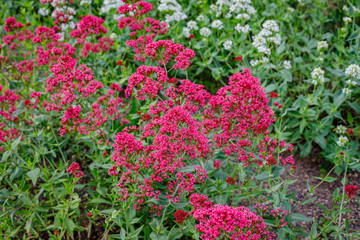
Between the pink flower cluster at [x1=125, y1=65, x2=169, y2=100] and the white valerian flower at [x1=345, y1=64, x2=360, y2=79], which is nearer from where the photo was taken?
the pink flower cluster at [x1=125, y1=65, x2=169, y2=100]

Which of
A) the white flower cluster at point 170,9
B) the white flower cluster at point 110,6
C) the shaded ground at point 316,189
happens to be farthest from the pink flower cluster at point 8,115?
the shaded ground at point 316,189

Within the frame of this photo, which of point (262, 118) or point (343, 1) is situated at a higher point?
point (343, 1)

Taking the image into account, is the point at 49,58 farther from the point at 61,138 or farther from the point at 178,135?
the point at 178,135

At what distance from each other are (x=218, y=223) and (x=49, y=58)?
10.1 feet

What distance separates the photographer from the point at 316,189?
175 inches

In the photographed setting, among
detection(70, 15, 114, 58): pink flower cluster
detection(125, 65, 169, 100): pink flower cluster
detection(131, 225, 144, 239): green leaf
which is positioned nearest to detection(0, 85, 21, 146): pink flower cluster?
detection(70, 15, 114, 58): pink flower cluster

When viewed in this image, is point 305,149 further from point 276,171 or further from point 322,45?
point 276,171

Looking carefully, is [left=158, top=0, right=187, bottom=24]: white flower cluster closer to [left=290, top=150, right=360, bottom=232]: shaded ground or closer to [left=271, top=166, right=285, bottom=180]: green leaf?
[left=290, top=150, right=360, bottom=232]: shaded ground

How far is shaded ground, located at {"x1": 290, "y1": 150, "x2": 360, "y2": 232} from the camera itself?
4023mm

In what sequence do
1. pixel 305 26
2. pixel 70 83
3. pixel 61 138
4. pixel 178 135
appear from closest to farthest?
pixel 178 135
pixel 70 83
pixel 61 138
pixel 305 26

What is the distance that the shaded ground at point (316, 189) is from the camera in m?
4.02

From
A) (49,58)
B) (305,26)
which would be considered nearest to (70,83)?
(49,58)

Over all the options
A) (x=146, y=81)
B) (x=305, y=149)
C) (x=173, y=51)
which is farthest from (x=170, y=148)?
(x=305, y=149)

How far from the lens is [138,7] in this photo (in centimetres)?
407
